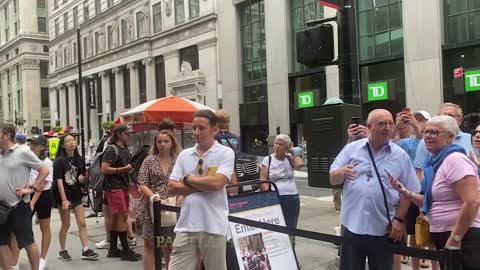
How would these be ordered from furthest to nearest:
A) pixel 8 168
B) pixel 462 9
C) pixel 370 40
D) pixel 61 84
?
pixel 61 84 < pixel 370 40 < pixel 462 9 < pixel 8 168

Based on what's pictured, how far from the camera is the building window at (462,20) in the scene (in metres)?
21.5

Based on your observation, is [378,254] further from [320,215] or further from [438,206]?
[320,215]

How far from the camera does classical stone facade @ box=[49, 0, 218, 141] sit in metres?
36.0

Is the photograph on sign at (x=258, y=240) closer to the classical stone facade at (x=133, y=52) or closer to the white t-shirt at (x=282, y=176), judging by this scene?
the white t-shirt at (x=282, y=176)

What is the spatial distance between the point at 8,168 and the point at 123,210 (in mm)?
1927

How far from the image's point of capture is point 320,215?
35.6 feet

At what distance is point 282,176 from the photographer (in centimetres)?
662

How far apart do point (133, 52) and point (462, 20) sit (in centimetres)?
2876

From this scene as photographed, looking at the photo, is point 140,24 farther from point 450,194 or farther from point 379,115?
point 450,194

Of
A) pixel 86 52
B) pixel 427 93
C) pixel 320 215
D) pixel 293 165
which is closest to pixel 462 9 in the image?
pixel 427 93

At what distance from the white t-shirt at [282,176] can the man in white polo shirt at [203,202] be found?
2.30 m

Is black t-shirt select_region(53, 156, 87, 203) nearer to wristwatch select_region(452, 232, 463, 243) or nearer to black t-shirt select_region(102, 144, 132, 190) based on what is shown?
black t-shirt select_region(102, 144, 132, 190)

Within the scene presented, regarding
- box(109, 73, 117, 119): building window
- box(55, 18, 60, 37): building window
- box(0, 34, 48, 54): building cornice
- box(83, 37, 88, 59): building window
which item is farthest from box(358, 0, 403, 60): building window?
box(0, 34, 48, 54): building cornice

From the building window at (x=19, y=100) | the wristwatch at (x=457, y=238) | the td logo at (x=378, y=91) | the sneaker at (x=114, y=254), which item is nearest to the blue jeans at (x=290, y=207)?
the sneaker at (x=114, y=254)
